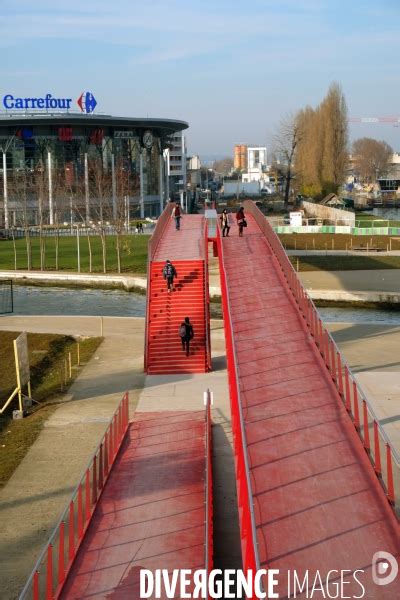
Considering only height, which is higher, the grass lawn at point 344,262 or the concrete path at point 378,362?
the grass lawn at point 344,262

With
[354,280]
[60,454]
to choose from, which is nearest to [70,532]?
[60,454]

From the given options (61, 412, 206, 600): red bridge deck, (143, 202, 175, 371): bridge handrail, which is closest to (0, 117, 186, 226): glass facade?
(143, 202, 175, 371): bridge handrail

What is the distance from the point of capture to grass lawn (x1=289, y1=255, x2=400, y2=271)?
54250 mm

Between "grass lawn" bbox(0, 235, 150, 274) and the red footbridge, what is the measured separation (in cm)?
3361

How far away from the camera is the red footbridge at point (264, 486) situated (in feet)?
35.8

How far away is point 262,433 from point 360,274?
3813cm

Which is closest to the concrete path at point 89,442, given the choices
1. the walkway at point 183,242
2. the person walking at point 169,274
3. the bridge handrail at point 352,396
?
the person walking at point 169,274

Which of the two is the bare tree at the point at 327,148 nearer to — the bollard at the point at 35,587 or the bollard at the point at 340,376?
the bollard at the point at 340,376

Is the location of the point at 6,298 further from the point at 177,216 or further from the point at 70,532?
the point at 70,532

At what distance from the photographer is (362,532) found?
447 inches

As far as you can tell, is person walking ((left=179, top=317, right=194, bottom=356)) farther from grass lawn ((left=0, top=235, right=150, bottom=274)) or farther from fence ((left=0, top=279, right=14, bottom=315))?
grass lawn ((left=0, top=235, right=150, bottom=274))

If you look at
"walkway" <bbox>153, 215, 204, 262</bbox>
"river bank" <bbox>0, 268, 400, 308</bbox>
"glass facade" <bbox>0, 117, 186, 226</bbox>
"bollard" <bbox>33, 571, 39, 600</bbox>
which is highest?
"glass facade" <bbox>0, 117, 186, 226</bbox>

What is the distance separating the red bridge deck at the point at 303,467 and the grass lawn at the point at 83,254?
3524 centimetres

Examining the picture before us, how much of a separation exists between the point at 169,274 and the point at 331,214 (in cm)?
6190
